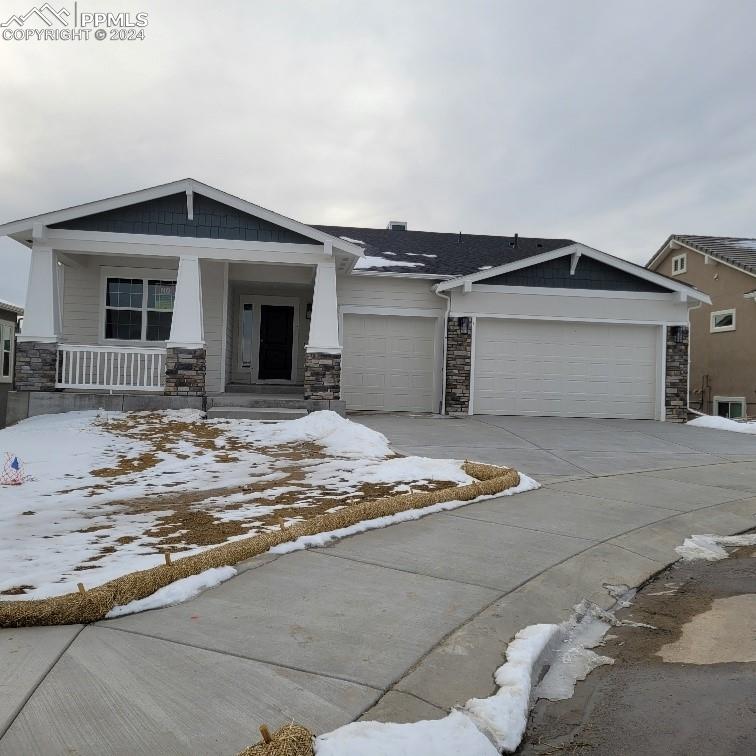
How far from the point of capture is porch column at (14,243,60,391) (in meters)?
12.1

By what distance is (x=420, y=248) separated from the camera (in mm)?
17859

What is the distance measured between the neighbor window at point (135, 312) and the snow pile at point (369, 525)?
10211 millimetres

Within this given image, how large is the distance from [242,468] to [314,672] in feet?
18.3

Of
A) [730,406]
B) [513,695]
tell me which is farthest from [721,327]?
[513,695]

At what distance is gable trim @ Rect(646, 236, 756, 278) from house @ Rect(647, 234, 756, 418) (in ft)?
0.10

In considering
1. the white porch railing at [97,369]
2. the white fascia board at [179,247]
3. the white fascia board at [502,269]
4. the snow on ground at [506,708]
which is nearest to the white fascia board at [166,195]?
the white fascia board at [179,247]

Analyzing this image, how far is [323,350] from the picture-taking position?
12.9 m

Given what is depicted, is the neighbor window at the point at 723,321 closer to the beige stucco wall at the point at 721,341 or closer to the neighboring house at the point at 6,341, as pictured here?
the beige stucco wall at the point at 721,341

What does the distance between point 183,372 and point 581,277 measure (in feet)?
32.1

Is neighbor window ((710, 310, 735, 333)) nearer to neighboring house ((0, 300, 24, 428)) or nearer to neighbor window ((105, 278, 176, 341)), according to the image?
neighbor window ((105, 278, 176, 341))

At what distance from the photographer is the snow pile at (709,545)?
16.7ft

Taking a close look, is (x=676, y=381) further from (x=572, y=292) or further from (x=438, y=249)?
(x=438, y=249)

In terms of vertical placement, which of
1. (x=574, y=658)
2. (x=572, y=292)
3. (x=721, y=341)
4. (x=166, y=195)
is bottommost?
(x=574, y=658)

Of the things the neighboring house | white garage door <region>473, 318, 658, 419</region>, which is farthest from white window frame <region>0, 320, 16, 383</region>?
white garage door <region>473, 318, 658, 419</region>
